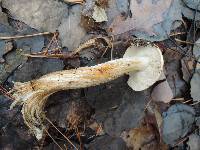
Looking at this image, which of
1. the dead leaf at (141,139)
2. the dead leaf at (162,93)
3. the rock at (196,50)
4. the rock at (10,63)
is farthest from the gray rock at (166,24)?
the rock at (10,63)

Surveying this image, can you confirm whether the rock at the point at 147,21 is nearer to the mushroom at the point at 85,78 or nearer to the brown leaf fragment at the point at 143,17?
the brown leaf fragment at the point at 143,17

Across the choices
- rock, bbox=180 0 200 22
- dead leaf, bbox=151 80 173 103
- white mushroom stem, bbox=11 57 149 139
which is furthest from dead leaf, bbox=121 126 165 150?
rock, bbox=180 0 200 22

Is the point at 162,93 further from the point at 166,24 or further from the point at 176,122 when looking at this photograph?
the point at 166,24

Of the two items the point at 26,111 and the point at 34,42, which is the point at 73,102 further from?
the point at 34,42

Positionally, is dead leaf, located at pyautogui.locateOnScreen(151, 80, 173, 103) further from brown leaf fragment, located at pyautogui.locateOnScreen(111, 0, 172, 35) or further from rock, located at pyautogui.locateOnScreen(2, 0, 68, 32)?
rock, located at pyautogui.locateOnScreen(2, 0, 68, 32)

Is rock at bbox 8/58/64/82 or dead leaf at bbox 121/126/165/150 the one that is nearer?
rock at bbox 8/58/64/82

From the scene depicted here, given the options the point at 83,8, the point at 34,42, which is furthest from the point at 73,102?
the point at 83,8
